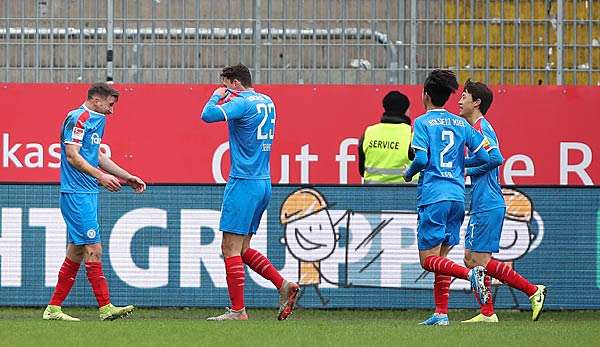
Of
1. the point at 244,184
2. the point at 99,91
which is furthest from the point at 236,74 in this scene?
the point at 99,91

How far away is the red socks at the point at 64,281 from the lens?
11203 mm

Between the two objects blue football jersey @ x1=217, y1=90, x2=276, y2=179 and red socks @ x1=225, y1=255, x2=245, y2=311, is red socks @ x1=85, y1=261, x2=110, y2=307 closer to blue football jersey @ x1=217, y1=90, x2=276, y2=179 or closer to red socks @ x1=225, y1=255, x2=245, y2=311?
red socks @ x1=225, y1=255, x2=245, y2=311

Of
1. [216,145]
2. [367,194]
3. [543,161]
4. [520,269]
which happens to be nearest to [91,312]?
[367,194]

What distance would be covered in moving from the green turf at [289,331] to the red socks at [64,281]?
203 millimetres

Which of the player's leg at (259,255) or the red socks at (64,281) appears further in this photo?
the red socks at (64,281)

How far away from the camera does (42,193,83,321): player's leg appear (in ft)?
36.2

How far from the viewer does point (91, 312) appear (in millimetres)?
12297

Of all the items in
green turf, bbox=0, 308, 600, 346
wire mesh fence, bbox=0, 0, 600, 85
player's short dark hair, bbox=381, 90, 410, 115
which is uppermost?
wire mesh fence, bbox=0, 0, 600, 85

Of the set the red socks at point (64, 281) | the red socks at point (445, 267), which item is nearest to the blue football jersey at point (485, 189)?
the red socks at point (445, 267)

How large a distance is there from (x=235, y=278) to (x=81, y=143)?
142 centimetres

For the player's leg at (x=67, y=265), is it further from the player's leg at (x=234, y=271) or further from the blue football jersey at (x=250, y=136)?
the blue football jersey at (x=250, y=136)

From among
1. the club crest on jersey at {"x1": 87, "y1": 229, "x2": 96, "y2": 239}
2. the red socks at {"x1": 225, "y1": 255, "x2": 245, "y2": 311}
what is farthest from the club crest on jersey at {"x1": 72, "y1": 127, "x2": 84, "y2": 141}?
the red socks at {"x1": 225, "y1": 255, "x2": 245, "y2": 311}

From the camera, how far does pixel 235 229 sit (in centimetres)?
1095

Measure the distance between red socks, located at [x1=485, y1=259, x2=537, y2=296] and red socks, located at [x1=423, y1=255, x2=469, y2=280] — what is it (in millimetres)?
705
